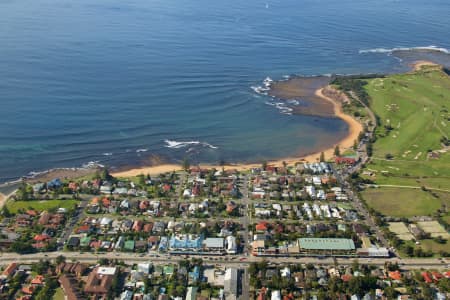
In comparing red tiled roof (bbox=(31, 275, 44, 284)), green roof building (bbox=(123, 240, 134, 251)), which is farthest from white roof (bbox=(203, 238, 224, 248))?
red tiled roof (bbox=(31, 275, 44, 284))

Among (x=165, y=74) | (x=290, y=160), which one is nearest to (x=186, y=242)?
(x=290, y=160)

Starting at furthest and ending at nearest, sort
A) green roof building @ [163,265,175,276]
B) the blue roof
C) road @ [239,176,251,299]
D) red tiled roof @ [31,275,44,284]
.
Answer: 1. the blue roof
2. green roof building @ [163,265,175,276]
3. red tiled roof @ [31,275,44,284]
4. road @ [239,176,251,299]

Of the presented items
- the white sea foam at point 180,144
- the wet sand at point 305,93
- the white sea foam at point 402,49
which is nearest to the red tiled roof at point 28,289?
the white sea foam at point 180,144

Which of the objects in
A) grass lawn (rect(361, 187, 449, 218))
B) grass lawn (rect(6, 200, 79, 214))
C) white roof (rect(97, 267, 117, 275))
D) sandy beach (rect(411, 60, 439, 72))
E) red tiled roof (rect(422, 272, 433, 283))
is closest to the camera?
red tiled roof (rect(422, 272, 433, 283))

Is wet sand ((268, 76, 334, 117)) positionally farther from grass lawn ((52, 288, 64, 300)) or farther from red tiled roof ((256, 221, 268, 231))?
grass lawn ((52, 288, 64, 300))

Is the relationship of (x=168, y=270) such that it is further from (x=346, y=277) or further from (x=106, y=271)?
(x=346, y=277)

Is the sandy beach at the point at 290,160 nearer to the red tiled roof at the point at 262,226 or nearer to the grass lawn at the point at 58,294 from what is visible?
the red tiled roof at the point at 262,226
